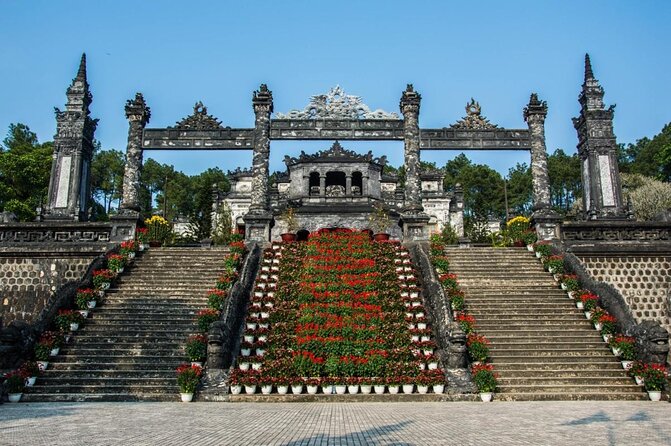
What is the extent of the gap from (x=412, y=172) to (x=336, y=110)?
4.18m

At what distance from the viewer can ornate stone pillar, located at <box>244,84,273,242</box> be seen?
19719 millimetres

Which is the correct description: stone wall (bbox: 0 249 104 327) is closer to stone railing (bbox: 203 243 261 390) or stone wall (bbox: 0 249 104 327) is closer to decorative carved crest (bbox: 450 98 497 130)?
stone railing (bbox: 203 243 261 390)

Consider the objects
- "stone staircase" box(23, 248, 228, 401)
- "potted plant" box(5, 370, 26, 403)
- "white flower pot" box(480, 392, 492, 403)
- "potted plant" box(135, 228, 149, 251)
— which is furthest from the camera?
"potted plant" box(135, 228, 149, 251)

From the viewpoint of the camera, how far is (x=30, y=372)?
10.7 m

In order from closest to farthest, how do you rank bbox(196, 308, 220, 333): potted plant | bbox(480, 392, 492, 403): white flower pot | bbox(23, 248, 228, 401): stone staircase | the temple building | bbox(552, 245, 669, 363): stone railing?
bbox(480, 392, 492, 403): white flower pot, bbox(23, 248, 228, 401): stone staircase, bbox(552, 245, 669, 363): stone railing, bbox(196, 308, 220, 333): potted plant, the temple building

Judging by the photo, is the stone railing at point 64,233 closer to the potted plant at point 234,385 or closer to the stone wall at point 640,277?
the potted plant at point 234,385

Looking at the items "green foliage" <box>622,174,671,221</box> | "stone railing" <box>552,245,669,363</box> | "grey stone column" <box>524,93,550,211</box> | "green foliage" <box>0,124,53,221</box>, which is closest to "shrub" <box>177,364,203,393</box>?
"stone railing" <box>552,245,669,363</box>

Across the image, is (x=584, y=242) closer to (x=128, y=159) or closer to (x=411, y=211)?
(x=411, y=211)

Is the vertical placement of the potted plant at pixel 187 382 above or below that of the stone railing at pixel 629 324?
below

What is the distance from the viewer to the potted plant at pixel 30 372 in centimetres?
1061

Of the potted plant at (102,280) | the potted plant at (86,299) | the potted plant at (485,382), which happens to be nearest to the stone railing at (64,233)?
the potted plant at (102,280)

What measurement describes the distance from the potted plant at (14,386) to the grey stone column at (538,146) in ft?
56.6

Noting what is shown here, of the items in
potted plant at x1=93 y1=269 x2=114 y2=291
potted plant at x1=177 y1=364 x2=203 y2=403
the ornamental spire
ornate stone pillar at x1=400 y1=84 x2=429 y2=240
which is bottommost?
potted plant at x1=177 y1=364 x2=203 y2=403

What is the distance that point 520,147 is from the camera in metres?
21.6
